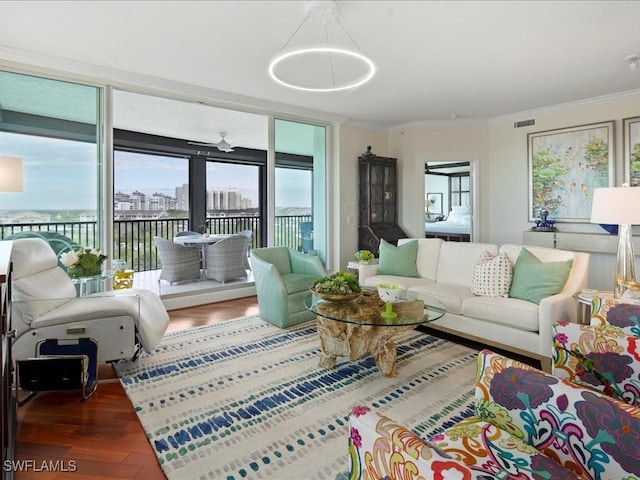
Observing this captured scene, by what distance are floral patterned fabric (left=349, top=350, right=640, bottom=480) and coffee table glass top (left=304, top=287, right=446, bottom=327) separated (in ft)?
3.98

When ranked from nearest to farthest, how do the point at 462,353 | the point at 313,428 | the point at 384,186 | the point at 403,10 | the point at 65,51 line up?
the point at 313,428, the point at 403,10, the point at 462,353, the point at 65,51, the point at 384,186

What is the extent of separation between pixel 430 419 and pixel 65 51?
424cm

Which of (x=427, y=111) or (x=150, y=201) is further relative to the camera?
(x=150, y=201)

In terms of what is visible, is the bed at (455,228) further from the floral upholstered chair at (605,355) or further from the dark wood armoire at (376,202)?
the floral upholstered chair at (605,355)

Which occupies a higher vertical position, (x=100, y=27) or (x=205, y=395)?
(x=100, y=27)

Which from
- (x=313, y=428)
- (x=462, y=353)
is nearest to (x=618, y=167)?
(x=462, y=353)

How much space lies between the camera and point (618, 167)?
478 cm

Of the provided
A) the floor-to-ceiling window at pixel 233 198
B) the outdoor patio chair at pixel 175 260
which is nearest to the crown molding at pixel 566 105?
the floor-to-ceiling window at pixel 233 198

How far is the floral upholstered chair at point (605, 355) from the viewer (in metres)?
1.41

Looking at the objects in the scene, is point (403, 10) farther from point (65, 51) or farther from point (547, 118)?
point (547, 118)

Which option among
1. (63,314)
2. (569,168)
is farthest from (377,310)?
(569,168)

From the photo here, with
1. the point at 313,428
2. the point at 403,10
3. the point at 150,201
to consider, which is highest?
the point at 403,10

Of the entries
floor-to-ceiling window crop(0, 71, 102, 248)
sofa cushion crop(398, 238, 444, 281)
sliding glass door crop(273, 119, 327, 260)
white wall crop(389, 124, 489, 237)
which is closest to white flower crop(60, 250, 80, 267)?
floor-to-ceiling window crop(0, 71, 102, 248)

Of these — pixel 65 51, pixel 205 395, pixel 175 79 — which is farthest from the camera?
pixel 175 79
